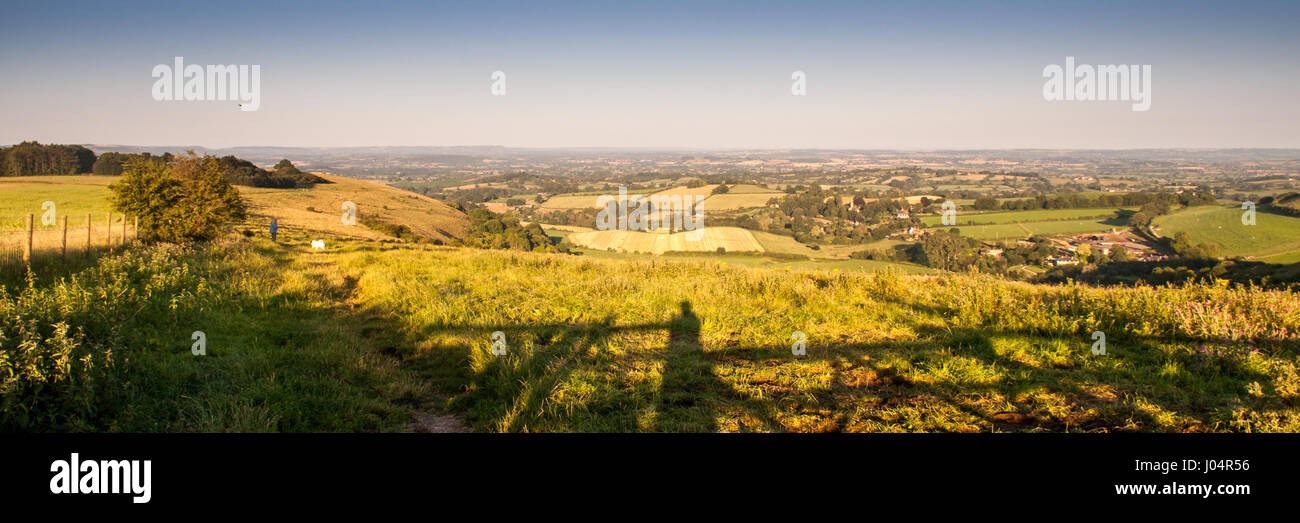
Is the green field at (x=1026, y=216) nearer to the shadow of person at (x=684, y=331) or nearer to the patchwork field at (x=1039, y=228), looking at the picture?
the patchwork field at (x=1039, y=228)

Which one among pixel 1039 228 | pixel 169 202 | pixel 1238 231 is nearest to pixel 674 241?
pixel 1039 228

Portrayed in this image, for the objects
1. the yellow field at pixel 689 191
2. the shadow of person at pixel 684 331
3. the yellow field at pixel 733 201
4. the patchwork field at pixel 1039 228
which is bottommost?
the shadow of person at pixel 684 331

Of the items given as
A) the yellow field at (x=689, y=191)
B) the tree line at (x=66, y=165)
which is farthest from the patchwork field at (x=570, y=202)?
the tree line at (x=66, y=165)

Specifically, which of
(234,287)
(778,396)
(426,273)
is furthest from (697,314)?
(234,287)

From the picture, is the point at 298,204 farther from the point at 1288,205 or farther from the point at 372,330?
the point at 1288,205

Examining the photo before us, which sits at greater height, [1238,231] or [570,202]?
[570,202]

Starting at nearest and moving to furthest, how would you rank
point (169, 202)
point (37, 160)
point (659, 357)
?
point (659, 357)
point (169, 202)
point (37, 160)
